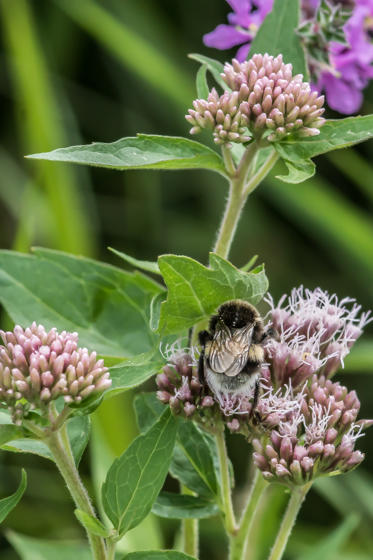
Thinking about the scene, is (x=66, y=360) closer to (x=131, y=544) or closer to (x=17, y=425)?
(x=17, y=425)

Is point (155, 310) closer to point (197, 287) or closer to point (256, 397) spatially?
point (197, 287)

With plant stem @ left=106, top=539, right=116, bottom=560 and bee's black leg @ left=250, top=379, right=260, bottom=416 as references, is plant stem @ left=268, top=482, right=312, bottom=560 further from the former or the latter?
plant stem @ left=106, top=539, right=116, bottom=560

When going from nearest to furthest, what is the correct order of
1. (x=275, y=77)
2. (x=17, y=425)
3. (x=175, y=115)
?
(x=17, y=425) < (x=275, y=77) < (x=175, y=115)

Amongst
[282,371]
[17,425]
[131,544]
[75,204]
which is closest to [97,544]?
[17,425]

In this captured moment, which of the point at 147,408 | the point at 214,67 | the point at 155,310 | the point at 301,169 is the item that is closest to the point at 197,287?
the point at 155,310

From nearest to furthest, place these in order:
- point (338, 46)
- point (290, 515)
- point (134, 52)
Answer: point (290, 515) < point (338, 46) < point (134, 52)

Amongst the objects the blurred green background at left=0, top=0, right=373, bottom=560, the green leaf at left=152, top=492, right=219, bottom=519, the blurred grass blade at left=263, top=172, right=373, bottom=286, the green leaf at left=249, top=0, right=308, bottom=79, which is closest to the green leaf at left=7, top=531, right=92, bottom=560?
the green leaf at left=152, top=492, right=219, bottom=519
